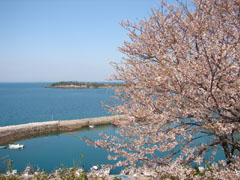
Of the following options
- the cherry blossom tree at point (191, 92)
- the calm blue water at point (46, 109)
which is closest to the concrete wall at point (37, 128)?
the calm blue water at point (46, 109)

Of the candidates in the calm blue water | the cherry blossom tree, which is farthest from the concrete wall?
the cherry blossom tree

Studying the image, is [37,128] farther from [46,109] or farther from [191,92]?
[191,92]

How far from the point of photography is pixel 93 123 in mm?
28203

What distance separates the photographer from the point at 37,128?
80.5ft

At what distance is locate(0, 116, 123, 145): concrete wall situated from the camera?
21562 mm

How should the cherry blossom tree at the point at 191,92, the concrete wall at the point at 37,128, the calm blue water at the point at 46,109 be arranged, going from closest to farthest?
the cherry blossom tree at the point at 191,92 → the concrete wall at the point at 37,128 → the calm blue water at the point at 46,109

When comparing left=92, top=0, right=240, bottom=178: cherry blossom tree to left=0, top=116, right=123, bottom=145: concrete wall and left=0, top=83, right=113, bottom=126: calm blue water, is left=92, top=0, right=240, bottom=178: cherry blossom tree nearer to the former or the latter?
left=0, top=83, right=113, bottom=126: calm blue water

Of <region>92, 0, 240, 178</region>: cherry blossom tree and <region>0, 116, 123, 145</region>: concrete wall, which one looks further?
<region>0, 116, 123, 145</region>: concrete wall

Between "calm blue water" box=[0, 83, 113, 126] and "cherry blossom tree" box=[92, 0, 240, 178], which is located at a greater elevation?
"cherry blossom tree" box=[92, 0, 240, 178]

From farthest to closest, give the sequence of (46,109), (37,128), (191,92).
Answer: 1. (46,109)
2. (37,128)
3. (191,92)

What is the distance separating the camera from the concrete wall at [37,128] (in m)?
21.6

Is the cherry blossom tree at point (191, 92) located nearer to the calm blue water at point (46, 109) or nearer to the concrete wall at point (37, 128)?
the calm blue water at point (46, 109)

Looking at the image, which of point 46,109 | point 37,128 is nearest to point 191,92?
point 37,128

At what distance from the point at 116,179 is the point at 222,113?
14.1 ft
